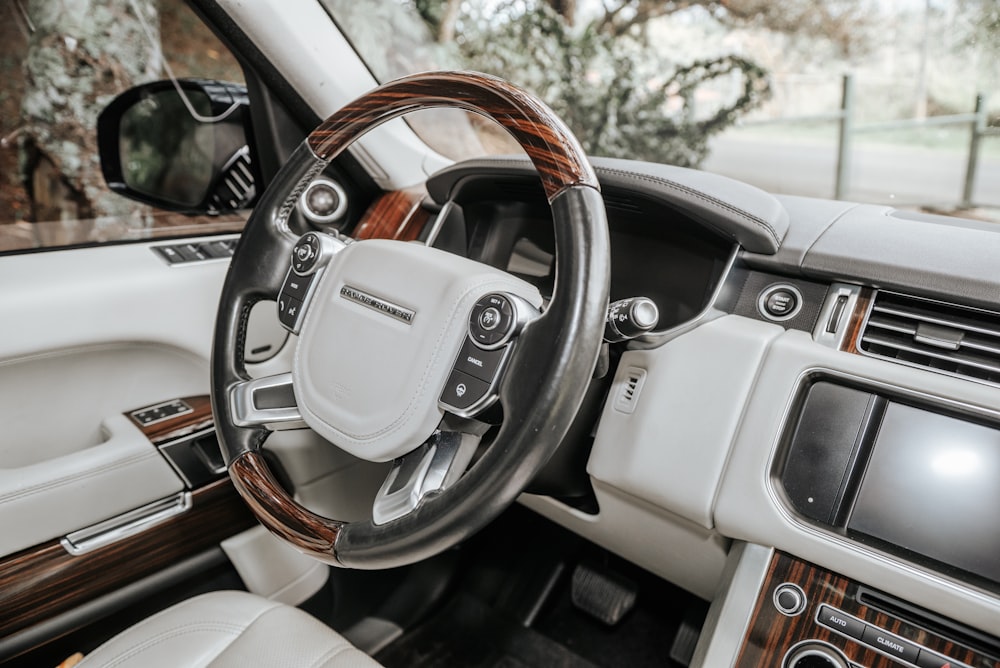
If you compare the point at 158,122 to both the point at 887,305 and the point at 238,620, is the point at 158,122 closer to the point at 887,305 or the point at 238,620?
the point at 238,620

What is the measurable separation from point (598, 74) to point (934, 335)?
2.97 m

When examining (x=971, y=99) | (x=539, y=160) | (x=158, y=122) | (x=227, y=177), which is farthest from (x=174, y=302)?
(x=971, y=99)

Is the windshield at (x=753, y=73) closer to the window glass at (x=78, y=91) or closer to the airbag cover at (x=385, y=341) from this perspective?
the window glass at (x=78, y=91)

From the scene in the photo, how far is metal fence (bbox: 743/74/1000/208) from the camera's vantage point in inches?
70.5

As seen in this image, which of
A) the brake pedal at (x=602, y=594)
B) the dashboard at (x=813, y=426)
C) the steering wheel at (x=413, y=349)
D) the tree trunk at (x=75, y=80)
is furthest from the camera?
the tree trunk at (x=75, y=80)

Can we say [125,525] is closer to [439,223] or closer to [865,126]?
[439,223]

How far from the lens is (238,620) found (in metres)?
1.01

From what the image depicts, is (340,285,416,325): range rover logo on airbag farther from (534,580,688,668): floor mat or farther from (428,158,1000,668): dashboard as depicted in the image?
(534,580,688,668): floor mat

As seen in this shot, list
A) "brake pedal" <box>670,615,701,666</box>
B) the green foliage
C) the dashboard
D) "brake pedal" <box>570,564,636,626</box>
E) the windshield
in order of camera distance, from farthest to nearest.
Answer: the green foliage, the windshield, "brake pedal" <box>570,564,636,626</box>, "brake pedal" <box>670,615,701,666</box>, the dashboard

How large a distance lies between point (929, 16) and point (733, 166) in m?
0.98

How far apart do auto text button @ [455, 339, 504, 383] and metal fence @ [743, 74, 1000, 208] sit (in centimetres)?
131

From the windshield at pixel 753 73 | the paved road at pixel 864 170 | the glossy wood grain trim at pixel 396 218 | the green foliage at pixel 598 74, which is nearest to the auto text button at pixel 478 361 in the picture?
the glossy wood grain trim at pixel 396 218

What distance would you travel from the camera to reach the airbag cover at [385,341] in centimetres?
82

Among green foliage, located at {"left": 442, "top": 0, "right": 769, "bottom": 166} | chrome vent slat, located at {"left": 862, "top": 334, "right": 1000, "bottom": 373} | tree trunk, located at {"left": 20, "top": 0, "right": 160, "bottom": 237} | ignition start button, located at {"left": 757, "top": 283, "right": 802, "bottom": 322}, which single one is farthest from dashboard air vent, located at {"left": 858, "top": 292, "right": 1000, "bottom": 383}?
green foliage, located at {"left": 442, "top": 0, "right": 769, "bottom": 166}
